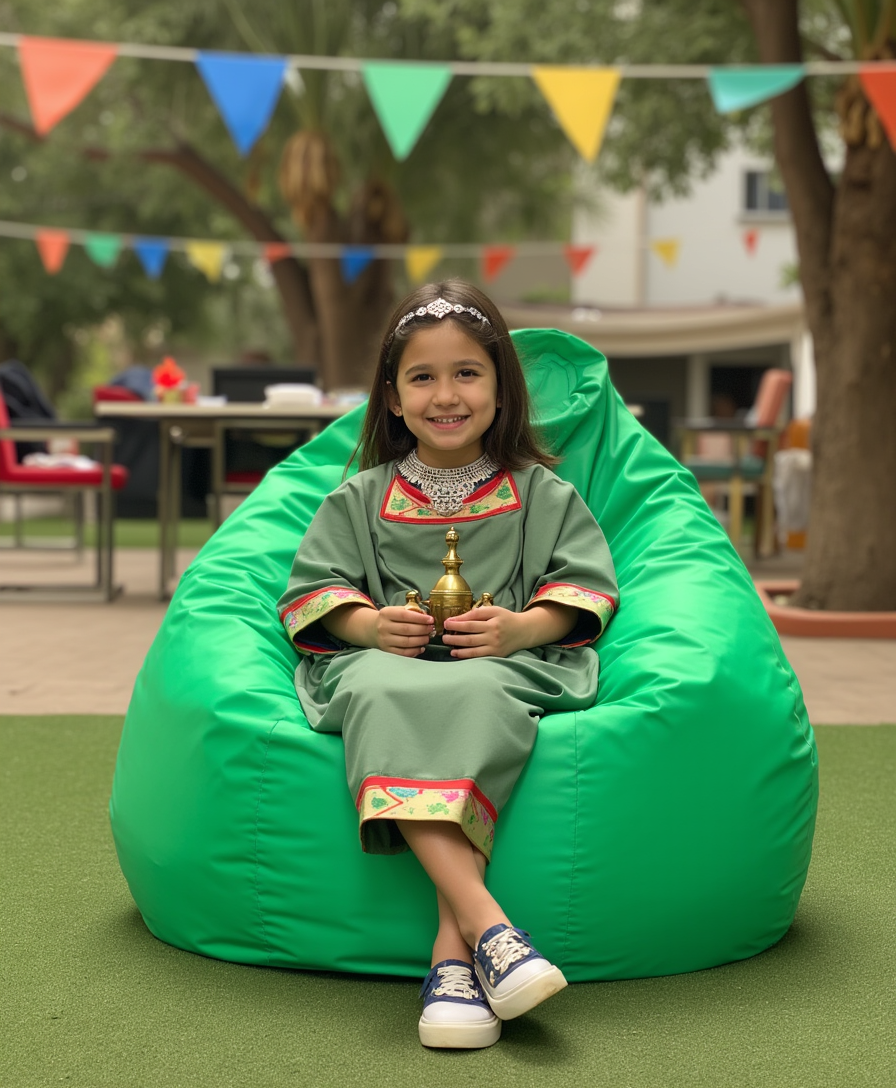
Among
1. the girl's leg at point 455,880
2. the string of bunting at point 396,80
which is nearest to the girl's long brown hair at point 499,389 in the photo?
the girl's leg at point 455,880

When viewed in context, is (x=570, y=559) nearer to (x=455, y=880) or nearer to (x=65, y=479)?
(x=455, y=880)

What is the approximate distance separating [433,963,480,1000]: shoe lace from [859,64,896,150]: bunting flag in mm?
4503

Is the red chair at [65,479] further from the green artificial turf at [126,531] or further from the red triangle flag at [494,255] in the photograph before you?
the red triangle flag at [494,255]

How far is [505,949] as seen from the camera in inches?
68.5

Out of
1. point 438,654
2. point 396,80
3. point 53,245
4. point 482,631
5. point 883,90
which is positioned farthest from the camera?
point 53,245

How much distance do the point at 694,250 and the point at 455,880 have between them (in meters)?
20.6

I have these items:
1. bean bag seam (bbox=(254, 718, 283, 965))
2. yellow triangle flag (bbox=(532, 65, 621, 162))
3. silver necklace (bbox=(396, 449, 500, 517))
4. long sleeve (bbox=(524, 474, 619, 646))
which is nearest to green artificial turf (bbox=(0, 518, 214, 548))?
yellow triangle flag (bbox=(532, 65, 621, 162))

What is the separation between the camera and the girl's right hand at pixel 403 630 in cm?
212

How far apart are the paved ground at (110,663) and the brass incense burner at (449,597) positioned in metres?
2.03

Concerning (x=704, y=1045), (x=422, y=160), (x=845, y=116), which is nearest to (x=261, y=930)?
(x=704, y=1045)

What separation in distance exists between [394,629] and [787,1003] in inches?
30.2

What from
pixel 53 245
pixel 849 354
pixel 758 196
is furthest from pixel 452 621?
pixel 758 196

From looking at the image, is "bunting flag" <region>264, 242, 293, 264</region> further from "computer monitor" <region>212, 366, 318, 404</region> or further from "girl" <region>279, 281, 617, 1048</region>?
"girl" <region>279, 281, 617, 1048</region>

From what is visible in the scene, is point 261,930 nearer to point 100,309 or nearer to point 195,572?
point 195,572
